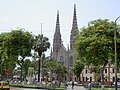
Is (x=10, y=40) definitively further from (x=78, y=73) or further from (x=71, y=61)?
(x=71, y=61)

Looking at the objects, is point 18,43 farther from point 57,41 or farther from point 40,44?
point 57,41

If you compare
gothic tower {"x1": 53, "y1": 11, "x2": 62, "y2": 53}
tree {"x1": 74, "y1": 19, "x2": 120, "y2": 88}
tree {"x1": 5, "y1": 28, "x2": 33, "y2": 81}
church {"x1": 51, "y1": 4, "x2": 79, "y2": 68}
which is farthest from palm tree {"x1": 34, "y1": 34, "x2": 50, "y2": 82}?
gothic tower {"x1": 53, "y1": 11, "x2": 62, "y2": 53}

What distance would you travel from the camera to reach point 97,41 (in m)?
45.5

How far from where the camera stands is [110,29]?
152ft

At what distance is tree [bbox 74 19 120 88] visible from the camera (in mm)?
45750

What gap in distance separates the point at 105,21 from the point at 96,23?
4.43 ft

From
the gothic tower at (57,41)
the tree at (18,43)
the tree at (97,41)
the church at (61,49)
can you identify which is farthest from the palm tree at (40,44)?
the gothic tower at (57,41)

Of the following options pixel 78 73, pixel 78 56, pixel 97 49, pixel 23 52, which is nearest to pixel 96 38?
pixel 97 49

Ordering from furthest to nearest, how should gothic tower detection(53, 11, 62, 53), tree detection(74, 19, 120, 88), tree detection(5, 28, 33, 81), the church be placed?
gothic tower detection(53, 11, 62, 53) < the church < tree detection(5, 28, 33, 81) < tree detection(74, 19, 120, 88)

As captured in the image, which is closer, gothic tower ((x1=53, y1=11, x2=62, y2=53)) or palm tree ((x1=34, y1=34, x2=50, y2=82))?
palm tree ((x1=34, y1=34, x2=50, y2=82))

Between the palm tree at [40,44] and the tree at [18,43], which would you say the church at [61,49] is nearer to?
the palm tree at [40,44]

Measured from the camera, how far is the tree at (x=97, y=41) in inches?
1801

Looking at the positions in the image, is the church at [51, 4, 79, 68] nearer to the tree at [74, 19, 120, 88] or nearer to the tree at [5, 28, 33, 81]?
the tree at [5, 28, 33, 81]

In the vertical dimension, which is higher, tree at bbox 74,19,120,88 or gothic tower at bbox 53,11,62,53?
gothic tower at bbox 53,11,62,53
